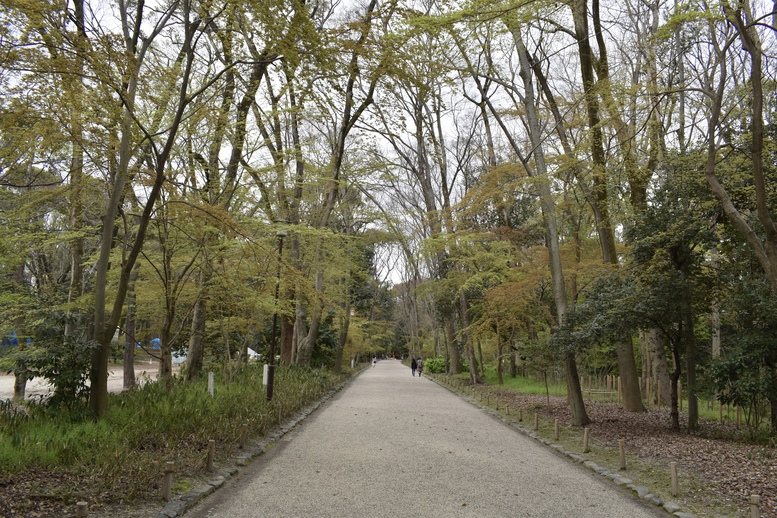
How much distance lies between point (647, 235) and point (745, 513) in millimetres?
5954

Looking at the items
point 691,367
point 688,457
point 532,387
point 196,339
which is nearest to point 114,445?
point 688,457

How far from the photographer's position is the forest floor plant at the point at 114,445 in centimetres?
495

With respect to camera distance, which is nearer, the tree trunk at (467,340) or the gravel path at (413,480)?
the gravel path at (413,480)

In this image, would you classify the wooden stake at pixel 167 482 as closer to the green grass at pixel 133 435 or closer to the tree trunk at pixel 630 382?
the green grass at pixel 133 435

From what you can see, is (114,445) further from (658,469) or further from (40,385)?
(40,385)

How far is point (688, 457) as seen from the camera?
7.88m

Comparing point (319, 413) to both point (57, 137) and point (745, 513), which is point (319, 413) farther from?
point (745, 513)

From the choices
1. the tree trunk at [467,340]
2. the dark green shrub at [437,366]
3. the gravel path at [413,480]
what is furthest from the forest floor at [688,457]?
the dark green shrub at [437,366]

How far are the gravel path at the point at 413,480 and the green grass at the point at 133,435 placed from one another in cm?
66

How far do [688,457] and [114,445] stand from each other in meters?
7.84

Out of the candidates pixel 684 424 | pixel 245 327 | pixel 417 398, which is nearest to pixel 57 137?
pixel 245 327

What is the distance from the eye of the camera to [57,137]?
8.07 m

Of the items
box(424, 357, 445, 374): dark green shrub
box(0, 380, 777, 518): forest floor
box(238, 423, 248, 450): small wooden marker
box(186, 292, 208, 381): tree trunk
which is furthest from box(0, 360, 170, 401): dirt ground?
box(424, 357, 445, 374): dark green shrub

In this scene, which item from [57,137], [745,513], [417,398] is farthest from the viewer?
[417,398]
